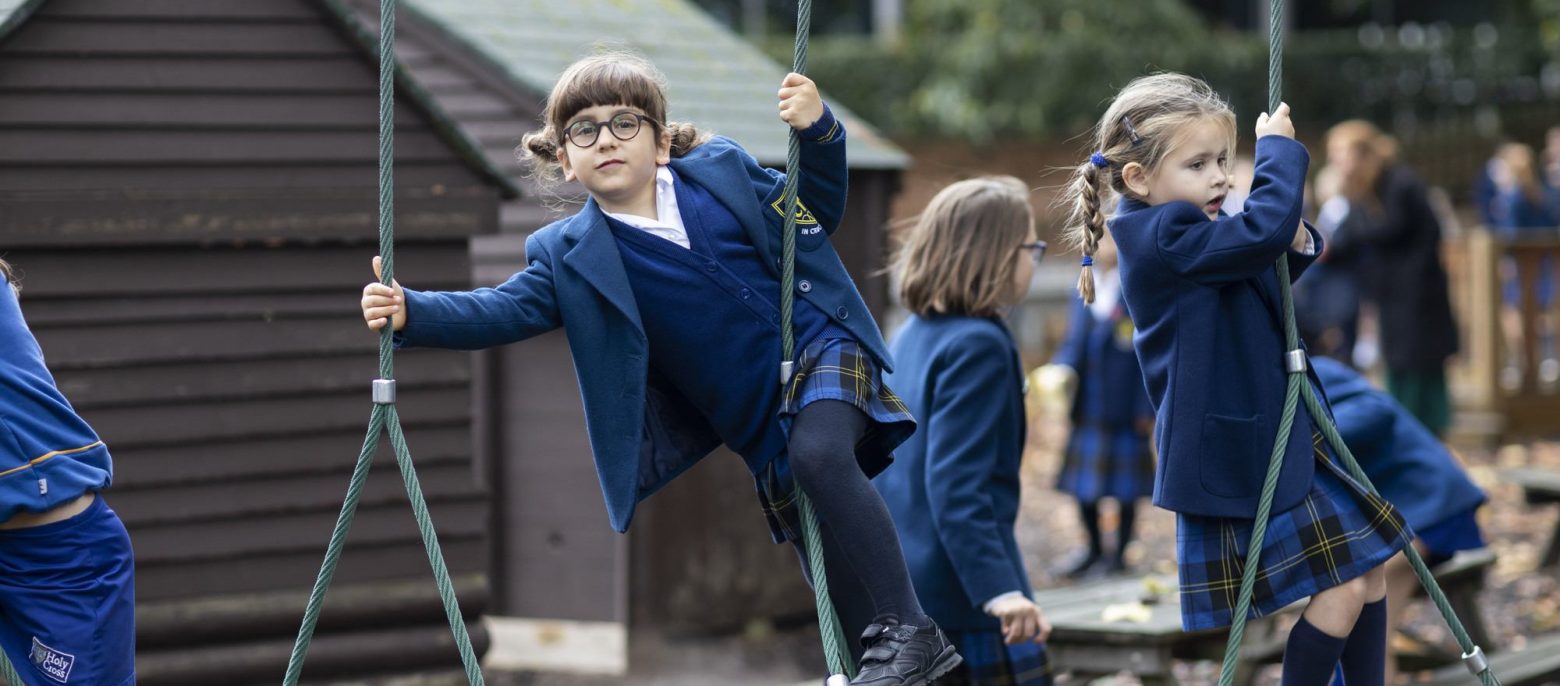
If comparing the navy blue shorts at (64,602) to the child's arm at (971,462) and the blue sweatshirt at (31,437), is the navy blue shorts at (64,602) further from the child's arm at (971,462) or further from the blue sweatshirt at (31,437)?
the child's arm at (971,462)

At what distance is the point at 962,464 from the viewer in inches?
159

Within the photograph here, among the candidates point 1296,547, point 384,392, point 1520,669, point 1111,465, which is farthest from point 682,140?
point 1111,465

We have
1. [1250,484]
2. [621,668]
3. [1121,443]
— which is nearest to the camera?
[1250,484]

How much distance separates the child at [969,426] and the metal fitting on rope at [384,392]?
1.41 meters

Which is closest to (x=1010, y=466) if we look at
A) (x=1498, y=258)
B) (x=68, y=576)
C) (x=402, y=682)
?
(x=68, y=576)

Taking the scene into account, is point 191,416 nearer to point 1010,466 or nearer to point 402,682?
point 402,682

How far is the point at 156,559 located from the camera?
5.34 metres

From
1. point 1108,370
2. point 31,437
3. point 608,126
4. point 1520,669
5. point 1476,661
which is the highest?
point 608,126

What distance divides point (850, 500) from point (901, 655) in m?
0.28

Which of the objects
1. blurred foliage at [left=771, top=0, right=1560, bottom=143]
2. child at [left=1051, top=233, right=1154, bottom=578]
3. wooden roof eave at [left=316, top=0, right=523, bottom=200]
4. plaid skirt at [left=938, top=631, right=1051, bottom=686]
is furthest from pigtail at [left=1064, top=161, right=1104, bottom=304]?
blurred foliage at [left=771, top=0, right=1560, bottom=143]

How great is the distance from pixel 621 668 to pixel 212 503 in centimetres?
188

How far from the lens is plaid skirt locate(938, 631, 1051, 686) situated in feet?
13.7

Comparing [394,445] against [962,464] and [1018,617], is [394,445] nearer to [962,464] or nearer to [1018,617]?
[962,464]

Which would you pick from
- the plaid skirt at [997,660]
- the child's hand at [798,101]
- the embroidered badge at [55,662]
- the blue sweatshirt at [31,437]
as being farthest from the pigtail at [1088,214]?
the embroidered badge at [55,662]
